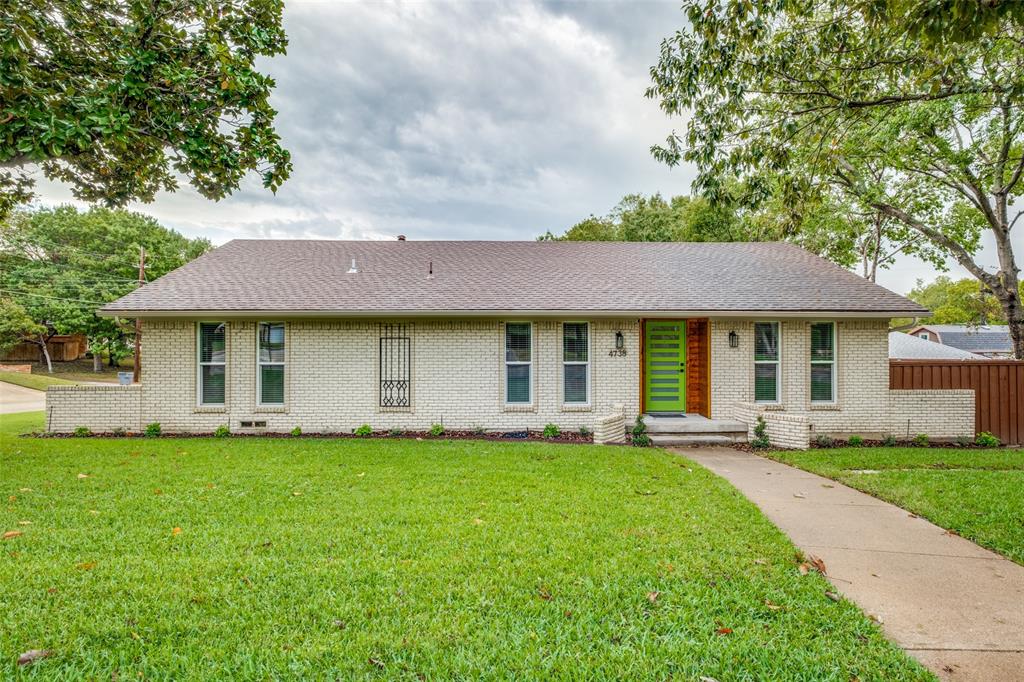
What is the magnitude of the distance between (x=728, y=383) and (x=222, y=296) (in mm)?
10774

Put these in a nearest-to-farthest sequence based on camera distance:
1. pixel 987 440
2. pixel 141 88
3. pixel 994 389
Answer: pixel 141 88, pixel 987 440, pixel 994 389

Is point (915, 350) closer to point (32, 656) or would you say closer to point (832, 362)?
point (832, 362)

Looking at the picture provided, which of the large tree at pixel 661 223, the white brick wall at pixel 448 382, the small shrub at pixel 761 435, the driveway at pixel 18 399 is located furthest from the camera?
the large tree at pixel 661 223

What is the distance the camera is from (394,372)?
9664mm

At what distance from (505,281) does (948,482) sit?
810 centimetres

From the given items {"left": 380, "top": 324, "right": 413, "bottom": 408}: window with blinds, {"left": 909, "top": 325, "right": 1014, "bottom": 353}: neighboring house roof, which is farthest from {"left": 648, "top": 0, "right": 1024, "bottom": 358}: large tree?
{"left": 909, "top": 325, "right": 1014, "bottom": 353}: neighboring house roof

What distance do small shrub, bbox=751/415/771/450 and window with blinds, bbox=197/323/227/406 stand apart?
35.7 ft

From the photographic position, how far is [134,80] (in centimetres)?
539

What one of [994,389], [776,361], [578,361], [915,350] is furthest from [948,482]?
[915,350]

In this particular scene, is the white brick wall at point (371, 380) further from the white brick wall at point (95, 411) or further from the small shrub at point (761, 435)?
the small shrub at point (761, 435)

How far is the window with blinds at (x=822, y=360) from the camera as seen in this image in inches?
379

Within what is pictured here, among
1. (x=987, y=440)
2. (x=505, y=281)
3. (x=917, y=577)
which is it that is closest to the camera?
(x=917, y=577)

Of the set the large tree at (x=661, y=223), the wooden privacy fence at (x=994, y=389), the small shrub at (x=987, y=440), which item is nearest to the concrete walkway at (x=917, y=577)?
the small shrub at (x=987, y=440)

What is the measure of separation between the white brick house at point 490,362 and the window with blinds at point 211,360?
0.09ft
